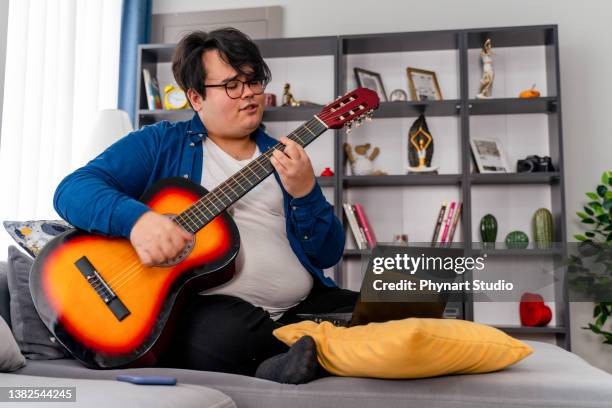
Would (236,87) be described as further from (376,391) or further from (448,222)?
(448,222)

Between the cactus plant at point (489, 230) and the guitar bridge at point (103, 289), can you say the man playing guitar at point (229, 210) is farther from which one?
the cactus plant at point (489, 230)

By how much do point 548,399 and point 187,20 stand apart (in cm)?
332

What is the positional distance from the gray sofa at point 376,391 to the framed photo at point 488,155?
225 centimetres

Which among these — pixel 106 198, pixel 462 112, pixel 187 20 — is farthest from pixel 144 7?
pixel 106 198

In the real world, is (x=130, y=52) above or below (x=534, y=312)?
above

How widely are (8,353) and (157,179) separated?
533mm

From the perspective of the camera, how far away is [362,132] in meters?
3.57

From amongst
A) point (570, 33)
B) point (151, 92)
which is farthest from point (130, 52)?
point (570, 33)

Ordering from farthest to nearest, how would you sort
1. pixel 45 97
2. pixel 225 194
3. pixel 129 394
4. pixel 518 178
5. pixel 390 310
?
pixel 518 178 → pixel 45 97 → pixel 225 194 → pixel 390 310 → pixel 129 394

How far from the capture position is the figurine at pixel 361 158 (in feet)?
11.4

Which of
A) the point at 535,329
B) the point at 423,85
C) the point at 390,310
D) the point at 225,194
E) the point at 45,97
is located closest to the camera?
the point at 390,310

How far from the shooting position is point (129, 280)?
1.33m

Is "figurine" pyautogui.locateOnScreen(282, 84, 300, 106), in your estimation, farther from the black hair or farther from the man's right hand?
the man's right hand

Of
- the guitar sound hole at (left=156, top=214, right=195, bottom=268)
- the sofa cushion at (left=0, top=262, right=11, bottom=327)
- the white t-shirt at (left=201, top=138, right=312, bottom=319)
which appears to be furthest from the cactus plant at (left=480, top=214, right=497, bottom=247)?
the sofa cushion at (left=0, top=262, right=11, bottom=327)
